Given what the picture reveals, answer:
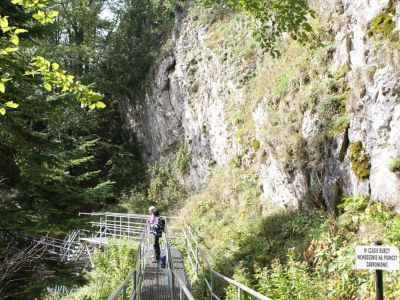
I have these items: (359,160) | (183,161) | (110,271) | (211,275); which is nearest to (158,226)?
(211,275)

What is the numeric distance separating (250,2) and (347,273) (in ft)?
14.8

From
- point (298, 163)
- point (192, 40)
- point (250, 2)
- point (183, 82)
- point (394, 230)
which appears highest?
point (192, 40)

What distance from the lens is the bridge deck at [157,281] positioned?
725 centimetres

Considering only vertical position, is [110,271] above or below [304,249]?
below

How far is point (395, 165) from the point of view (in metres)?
5.58

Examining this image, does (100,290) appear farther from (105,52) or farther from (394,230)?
(105,52)

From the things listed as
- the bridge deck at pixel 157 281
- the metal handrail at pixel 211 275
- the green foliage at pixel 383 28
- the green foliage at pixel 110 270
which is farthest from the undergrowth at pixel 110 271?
the green foliage at pixel 383 28

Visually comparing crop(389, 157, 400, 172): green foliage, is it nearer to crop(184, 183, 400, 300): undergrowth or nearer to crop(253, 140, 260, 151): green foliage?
crop(184, 183, 400, 300): undergrowth

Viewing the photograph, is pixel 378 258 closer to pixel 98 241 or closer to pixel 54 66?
pixel 54 66

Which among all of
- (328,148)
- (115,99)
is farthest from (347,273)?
(115,99)

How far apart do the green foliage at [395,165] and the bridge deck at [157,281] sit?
462cm

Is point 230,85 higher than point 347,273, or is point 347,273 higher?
point 230,85

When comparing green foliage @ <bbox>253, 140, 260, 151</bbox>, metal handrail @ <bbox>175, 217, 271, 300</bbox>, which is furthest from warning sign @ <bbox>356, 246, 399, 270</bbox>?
green foliage @ <bbox>253, 140, 260, 151</bbox>

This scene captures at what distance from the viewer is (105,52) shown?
78.0 feet
